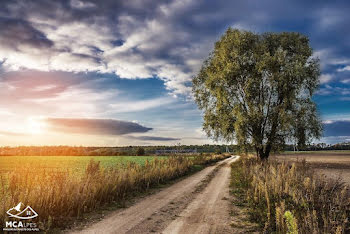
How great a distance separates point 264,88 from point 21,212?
28943mm

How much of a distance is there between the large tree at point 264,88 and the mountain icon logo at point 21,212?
78.1 feet

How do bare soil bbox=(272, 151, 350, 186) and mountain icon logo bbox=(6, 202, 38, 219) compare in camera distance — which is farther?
bare soil bbox=(272, 151, 350, 186)

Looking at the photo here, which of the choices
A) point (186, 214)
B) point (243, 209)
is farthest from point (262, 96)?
point (186, 214)

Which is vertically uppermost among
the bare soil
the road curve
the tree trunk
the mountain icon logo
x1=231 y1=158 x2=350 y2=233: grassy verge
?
the tree trunk

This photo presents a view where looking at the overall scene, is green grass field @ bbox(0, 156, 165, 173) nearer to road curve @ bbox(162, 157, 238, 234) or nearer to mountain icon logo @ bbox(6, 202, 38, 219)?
mountain icon logo @ bbox(6, 202, 38, 219)

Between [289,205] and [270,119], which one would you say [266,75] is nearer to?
[270,119]

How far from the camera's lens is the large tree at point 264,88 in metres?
28.9

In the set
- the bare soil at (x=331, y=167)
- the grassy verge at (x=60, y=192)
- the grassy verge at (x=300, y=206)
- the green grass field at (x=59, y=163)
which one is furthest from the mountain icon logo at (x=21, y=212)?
the bare soil at (x=331, y=167)

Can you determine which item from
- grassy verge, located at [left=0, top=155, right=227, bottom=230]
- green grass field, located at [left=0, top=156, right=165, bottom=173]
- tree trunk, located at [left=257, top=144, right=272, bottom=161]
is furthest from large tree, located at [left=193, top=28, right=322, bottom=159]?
grassy verge, located at [left=0, top=155, right=227, bottom=230]

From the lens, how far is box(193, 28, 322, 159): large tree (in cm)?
2889

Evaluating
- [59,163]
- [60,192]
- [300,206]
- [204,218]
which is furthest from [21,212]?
[59,163]

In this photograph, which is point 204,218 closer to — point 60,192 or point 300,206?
point 300,206

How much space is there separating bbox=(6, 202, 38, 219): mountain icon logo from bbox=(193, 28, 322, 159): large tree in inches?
937

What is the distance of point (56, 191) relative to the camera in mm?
9453
